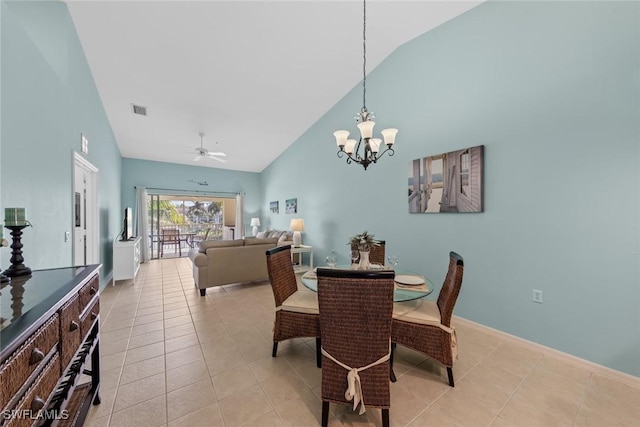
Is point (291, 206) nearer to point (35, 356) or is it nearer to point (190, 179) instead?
point (190, 179)

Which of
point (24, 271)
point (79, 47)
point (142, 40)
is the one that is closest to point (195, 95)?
point (142, 40)

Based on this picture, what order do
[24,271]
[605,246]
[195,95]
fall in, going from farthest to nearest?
[195,95] < [605,246] < [24,271]

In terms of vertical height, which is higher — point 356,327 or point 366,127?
point 366,127

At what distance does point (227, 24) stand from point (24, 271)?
292cm

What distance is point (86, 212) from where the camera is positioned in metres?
3.54

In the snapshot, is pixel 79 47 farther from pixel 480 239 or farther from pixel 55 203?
pixel 480 239

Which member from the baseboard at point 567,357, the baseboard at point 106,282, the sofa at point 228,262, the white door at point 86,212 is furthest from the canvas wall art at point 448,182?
the baseboard at point 106,282

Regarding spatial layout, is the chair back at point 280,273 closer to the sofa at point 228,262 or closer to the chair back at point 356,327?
the chair back at point 356,327

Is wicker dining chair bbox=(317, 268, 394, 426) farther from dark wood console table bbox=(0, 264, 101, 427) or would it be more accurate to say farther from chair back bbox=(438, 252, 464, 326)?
dark wood console table bbox=(0, 264, 101, 427)

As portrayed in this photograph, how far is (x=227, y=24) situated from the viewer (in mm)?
2736

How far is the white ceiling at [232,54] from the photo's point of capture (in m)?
2.60

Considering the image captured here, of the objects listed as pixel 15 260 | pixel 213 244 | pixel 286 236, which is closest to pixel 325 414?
pixel 15 260

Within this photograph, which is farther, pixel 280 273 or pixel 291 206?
pixel 291 206

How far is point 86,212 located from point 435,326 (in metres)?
4.74
